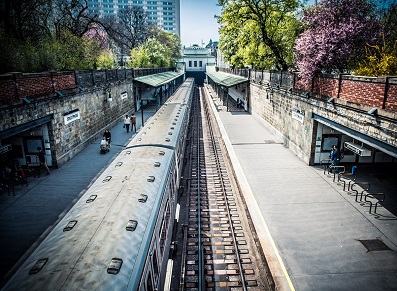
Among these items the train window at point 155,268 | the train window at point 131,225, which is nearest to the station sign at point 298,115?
the train window at point 155,268

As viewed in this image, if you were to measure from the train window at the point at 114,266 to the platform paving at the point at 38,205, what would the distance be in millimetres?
4521

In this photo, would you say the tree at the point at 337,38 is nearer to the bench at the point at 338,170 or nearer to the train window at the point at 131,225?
the bench at the point at 338,170

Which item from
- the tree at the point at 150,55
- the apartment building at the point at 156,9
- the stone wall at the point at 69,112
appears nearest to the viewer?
the stone wall at the point at 69,112

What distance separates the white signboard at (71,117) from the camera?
49.9 feet

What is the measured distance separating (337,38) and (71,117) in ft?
49.3

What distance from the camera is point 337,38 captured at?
44.2ft

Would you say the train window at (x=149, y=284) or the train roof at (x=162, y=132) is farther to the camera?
the train roof at (x=162, y=132)

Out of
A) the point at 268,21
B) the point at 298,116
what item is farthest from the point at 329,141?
the point at 268,21

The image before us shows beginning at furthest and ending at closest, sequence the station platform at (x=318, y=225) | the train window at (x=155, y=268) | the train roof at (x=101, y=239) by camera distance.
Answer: the station platform at (x=318, y=225), the train window at (x=155, y=268), the train roof at (x=101, y=239)

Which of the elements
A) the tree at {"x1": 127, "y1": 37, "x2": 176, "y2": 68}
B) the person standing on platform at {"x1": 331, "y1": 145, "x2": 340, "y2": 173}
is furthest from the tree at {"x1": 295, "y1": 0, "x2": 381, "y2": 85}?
the tree at {"x1": 127, "y1": 37, "x2": 176, "y2": 68}

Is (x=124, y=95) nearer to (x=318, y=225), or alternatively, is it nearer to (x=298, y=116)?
Answer: (x=298, y=116)

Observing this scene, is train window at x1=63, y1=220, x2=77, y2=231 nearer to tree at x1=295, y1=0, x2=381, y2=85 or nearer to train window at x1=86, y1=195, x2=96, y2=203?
train window at x1=86, y1=195, x2=96, y2=203

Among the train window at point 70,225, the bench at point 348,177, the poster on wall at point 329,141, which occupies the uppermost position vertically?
the train window at point 70,225

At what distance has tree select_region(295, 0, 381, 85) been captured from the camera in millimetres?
13578
